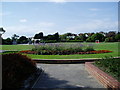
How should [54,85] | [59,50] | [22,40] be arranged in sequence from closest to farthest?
[54,85] < [59,50] < [22,40]

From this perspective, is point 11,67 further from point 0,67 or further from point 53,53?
point 53,53

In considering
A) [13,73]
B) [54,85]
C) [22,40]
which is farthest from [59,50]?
[22,40]

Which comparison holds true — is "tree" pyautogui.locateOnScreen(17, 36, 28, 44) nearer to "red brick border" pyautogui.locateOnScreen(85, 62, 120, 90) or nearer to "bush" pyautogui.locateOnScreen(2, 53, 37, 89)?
"bush" pyautogui.locateOnScreen(2, 53, 37, 89)

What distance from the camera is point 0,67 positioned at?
4.84 m

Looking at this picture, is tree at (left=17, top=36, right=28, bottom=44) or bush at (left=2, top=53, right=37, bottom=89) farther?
tree at (left=17, top=36, right=28, bottom=44)

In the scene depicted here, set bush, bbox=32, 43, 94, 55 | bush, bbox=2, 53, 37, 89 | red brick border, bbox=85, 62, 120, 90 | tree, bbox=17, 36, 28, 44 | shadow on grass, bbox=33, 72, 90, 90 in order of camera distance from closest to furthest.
Answer: red brick border, bbox=85, 62, 120, 90
bush, bbox=2, 53, 37, 89
shadow on grass, bbox=33, 72, 90, 90
bush, bbox=32, 43, 94, 55
tree, bbox=17, 36, 28, 44

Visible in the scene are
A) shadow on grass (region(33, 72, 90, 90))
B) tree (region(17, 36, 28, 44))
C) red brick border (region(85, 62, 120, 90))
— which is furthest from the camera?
tree (region(17, 36, 28, 44))

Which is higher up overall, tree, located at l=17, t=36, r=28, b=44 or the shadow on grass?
tree, located at l=17, t=36, r=28, b=44

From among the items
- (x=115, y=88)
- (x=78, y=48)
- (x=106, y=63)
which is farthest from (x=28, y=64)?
(x=78, y=48)

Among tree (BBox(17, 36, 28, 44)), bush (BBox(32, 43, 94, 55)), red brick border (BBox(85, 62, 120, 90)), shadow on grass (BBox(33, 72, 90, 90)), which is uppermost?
tree (BBox(17, 36, 28, 44))

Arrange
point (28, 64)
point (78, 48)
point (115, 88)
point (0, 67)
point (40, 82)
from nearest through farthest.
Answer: point (115, 88), point (0, 67), point (40, 82), point (28, 64), point (78, 48)

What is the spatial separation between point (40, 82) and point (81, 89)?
1.66 metres

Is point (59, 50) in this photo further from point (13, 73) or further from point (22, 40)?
point (22, 40)

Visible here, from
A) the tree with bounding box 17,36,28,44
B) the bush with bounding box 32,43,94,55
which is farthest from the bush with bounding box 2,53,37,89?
the tree with bounding box 17,36,28,44
